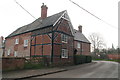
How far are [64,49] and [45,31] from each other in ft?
15.3

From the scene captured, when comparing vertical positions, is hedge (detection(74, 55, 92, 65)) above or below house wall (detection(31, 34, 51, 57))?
below

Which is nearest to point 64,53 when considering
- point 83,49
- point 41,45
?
point 41,45

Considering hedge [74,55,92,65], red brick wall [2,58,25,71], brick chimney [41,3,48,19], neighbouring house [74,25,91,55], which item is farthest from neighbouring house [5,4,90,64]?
neighbouring house [74,25,91,55]

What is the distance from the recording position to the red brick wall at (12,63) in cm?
1143

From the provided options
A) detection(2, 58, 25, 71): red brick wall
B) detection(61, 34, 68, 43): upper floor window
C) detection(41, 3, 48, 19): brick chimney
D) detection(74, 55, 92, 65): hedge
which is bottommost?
detection(74, 55, 92, 65): hedge

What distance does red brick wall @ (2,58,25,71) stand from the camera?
37.5 feet

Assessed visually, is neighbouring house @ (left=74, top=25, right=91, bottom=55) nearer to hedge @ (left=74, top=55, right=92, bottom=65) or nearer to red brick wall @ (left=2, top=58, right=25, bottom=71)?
hedge @ (left=74, top=55, right=92, bottom=65)

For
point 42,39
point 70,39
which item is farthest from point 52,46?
point 70,39

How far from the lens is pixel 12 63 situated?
480 inches

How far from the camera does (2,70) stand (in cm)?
1116

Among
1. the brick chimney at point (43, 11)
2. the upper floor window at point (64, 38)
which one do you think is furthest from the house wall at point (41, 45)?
the brick chimney at point (43, 11)

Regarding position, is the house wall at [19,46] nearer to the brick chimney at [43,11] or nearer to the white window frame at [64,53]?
the brick chimney at [43,11]

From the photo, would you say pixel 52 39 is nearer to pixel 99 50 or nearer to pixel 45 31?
pixel 45 31

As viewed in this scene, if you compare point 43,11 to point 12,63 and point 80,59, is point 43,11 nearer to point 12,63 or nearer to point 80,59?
point 80,59
